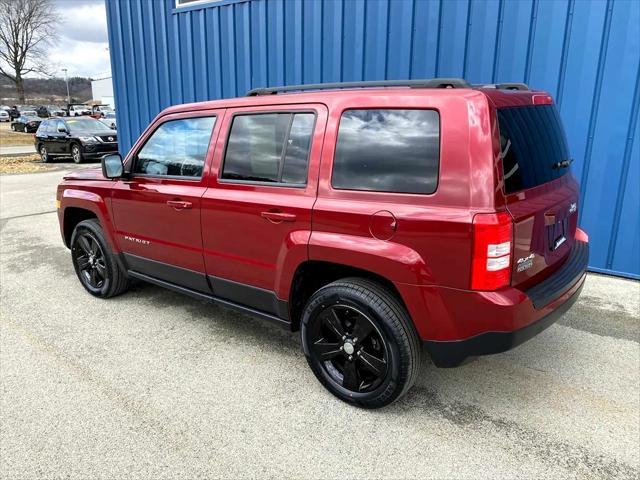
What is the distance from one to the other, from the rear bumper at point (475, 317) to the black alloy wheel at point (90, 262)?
317 centimetres

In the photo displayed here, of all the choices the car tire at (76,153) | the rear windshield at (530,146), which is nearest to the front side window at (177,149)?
the rear windshield at (530,146)

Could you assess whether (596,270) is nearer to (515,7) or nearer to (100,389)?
(515,7)

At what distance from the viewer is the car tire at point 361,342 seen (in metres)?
2.56

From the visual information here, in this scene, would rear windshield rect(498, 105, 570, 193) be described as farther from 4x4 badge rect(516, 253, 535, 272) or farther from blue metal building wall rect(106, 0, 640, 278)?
blue metal building wall rect(106, 0, 640, 278)

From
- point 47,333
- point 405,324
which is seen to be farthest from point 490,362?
point 47,333

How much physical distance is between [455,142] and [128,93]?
8902 mm

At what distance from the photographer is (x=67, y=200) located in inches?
181

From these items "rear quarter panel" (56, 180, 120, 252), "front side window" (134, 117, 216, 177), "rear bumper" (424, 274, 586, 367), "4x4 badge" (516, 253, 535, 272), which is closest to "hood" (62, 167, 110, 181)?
"rear quarter panel" (56, 180, 120, 252)

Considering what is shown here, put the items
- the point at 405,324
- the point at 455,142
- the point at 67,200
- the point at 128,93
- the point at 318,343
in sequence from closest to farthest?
1. the point at 455,142
2. the point at 405,324
3. the point at 318,343
4. the point at 67,200
5. the point at 128,93

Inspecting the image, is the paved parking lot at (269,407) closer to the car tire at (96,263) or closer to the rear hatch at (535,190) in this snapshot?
the car tire at (96,263)

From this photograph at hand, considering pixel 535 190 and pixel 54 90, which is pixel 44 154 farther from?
pixel 54 90

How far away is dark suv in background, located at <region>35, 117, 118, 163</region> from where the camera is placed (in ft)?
54.8

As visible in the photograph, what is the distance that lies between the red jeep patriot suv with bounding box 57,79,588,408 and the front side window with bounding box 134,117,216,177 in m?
0.02

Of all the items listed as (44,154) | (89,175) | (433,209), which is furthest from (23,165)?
(433,209)
